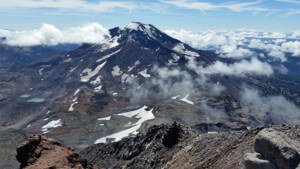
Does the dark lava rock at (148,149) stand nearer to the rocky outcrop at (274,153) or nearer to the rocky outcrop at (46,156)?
the rocky outcrop at (46,156)

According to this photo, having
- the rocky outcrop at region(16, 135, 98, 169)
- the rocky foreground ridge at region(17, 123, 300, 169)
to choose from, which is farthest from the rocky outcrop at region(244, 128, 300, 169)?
the rocky outcrop at region(16, 135, 98, 169)

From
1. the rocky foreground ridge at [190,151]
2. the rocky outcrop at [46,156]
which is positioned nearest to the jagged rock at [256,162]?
the rocky foreground ridge at [190,151]

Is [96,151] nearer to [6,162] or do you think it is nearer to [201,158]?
[201,158]

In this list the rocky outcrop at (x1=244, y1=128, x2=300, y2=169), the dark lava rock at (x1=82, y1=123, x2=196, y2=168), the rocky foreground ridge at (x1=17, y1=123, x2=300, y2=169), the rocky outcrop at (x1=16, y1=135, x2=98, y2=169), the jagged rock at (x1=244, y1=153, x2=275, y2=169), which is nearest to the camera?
the rocky outcrop at (x1=244, y1=128, x2=300, y2=169)

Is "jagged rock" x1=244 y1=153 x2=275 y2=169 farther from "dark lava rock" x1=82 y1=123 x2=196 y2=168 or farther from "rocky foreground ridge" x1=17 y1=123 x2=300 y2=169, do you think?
"dark lava rock" x1=82 y1=123 x2=196 y2=168

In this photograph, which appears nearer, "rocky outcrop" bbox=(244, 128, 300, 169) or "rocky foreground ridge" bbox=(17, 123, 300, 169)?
"rocky outcrop" bbox=(244, 128, 300, 169)

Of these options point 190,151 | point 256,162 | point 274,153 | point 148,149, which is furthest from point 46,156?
point 148,149

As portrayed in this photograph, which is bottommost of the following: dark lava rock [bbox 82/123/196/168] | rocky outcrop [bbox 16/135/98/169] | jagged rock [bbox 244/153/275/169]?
dark lava rock [bbox 82/123/196/168]
